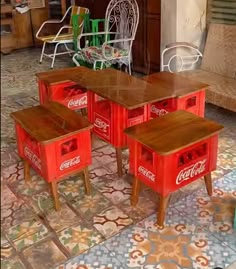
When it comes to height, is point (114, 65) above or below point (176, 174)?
above

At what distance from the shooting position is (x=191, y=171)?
1.61 m

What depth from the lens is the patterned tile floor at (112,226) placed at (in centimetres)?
142

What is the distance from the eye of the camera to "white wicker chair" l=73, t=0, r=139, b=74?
216 centimetres

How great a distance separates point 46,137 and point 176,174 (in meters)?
0.57

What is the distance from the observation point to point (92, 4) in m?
2.04

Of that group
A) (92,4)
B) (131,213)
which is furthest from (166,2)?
(131,213)

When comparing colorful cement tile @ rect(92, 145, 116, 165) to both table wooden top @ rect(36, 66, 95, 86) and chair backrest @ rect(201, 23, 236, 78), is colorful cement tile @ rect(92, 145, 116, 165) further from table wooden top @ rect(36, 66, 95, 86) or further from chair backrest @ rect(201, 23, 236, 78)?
chair backrest @ rect(201, 23, 236, 78)

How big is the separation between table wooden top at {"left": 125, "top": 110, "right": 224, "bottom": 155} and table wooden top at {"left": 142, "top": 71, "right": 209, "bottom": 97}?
327 mm

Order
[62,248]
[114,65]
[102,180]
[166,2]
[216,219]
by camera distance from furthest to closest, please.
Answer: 1. [166,2]
2. [114,65]
3. [102,180]
4. [216,219]
5. [62,248]

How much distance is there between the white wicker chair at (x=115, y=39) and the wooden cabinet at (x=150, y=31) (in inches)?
16.6

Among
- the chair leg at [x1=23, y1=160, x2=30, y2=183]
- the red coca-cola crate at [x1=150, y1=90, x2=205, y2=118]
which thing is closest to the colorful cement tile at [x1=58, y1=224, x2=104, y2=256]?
the chair leg at [x1=23, y1=160, x2=30, y2=183]

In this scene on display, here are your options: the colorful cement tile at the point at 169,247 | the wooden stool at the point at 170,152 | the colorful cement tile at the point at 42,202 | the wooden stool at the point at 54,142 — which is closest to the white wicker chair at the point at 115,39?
the wooden stool at the point at 54,142

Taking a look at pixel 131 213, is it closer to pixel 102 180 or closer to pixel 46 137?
pixel 102 180

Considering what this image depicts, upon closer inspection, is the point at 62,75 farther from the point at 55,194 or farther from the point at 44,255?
the point at 44,255
